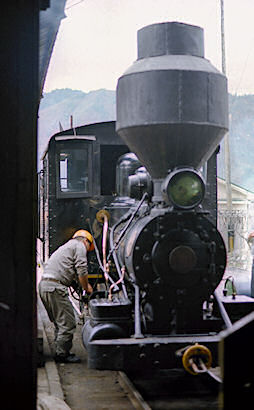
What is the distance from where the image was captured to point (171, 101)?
197 inches

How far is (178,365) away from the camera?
15.6ft

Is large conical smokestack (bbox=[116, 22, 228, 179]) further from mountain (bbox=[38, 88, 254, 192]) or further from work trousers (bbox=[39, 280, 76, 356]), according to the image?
mountain (bbox=[38, 88, 254, 192])

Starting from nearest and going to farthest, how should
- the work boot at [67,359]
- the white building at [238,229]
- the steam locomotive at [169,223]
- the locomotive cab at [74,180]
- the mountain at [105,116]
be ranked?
the steam locomotive at [169,223] → the work boot at [67,359] → the locomotive cab at [74,180] → the white building at [238,229] → the mountain at [105,116]

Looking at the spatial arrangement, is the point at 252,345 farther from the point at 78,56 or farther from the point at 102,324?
the point at 78,56

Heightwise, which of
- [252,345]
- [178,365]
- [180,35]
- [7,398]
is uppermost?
[180,35]

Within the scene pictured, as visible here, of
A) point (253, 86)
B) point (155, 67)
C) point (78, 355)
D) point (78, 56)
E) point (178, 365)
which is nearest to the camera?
point (178, 365)

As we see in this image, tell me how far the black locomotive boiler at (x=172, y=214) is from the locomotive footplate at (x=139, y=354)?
0.07ft

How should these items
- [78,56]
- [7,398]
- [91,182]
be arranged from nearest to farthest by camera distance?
[7,398], [91,182], [78,56]

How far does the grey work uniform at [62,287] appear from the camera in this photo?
652 centimetres

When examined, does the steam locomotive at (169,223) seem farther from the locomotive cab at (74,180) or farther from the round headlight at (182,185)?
the locomotive cab at (74,180)

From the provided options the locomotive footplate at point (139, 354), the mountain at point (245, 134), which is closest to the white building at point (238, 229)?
the locomotive footplate at point (139, 354)

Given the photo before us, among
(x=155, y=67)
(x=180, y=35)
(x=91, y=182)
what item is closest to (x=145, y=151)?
(x=155, y=67)

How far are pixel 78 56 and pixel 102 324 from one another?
7829 cm

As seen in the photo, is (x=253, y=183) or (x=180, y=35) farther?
(x=253, y=183)
